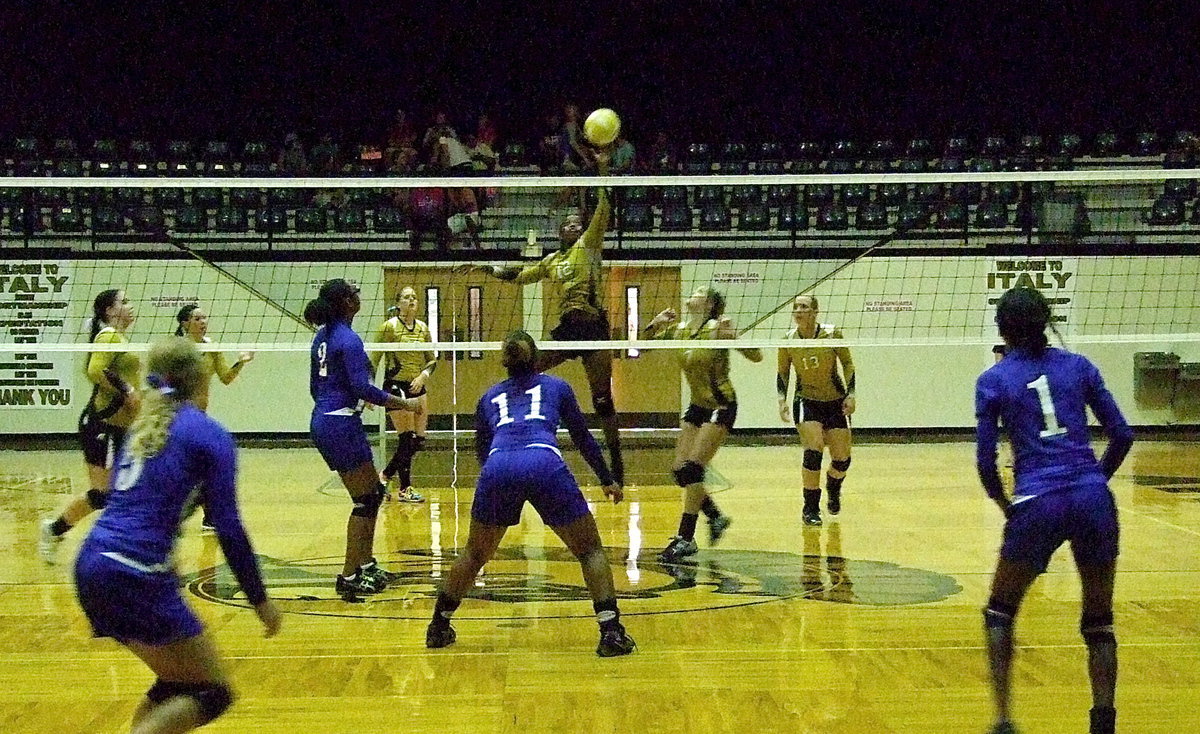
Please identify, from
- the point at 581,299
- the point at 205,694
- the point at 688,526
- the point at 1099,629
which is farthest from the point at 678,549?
the point at 205,694

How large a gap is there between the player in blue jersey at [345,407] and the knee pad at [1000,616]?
3706 mm

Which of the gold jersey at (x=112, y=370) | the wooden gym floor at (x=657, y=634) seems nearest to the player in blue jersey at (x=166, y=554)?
the wooden gym floor at (x=657, y=634)

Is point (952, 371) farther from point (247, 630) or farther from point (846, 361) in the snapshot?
point (247, 630)

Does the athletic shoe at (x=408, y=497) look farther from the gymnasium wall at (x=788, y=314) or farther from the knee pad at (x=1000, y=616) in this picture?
the knee pad at (x=1000, y=616)

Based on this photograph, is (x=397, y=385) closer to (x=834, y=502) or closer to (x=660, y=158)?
(x=834, y=502)

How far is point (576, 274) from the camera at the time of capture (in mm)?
9375

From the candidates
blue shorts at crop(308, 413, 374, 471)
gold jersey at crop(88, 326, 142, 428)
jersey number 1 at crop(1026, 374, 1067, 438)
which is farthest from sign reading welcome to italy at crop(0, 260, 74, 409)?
jersey number 1 at crop(1026, 374, 1067, 438)

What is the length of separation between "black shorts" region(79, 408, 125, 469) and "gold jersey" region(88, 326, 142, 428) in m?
0.06

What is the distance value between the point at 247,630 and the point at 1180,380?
14775mm

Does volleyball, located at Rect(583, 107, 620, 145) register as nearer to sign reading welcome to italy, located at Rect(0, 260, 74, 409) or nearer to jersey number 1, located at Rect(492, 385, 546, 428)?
jersey number 1, located at Rect(492, 385, 546, 428)

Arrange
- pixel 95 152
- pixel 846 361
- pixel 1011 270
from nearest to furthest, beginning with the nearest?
pixel 846 361, pixel 1011 270, pixel 95 152

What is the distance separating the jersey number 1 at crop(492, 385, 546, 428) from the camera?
20.4 feet

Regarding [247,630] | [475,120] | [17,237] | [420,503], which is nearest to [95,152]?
[17,237]

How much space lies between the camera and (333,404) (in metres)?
7.36
